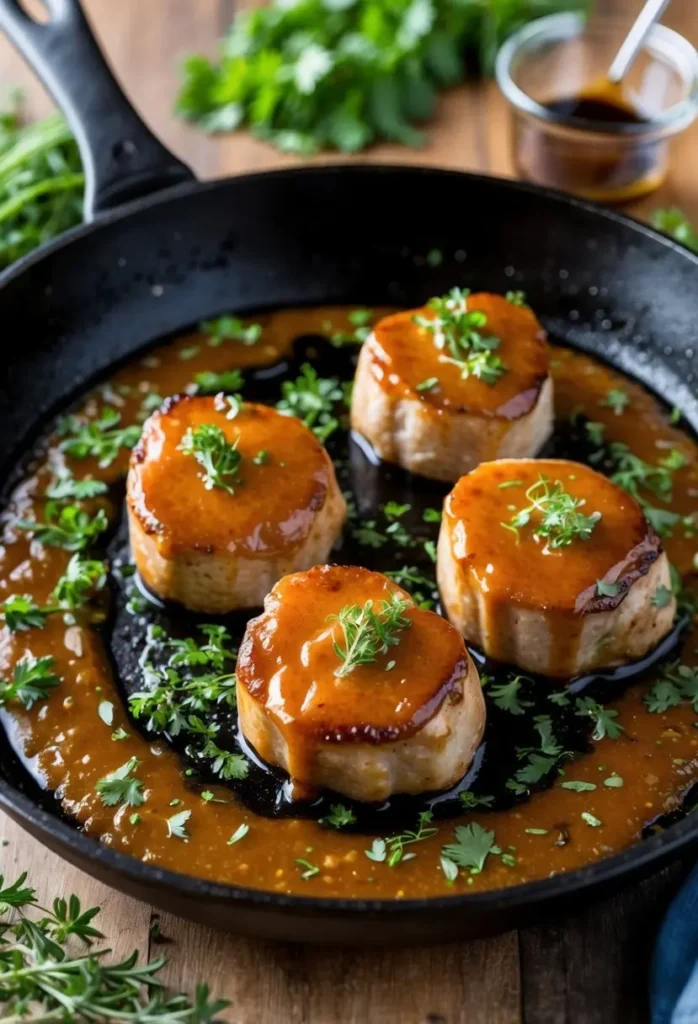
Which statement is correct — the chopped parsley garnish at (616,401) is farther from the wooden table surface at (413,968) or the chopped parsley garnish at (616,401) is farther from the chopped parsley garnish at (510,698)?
the wooden table surface at (413,968)

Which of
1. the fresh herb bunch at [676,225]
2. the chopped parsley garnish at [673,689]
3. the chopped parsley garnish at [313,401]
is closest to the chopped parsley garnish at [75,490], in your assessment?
the chopped parsley garnish at [313,401]

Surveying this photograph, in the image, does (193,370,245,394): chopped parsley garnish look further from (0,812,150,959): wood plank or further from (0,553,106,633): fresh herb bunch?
(0,812,150,959): wood plank

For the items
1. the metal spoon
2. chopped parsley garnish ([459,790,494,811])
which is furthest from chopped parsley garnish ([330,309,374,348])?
chopped parsley garnish ([459,790,494,811])

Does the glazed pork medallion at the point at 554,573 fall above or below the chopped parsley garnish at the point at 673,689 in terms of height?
above

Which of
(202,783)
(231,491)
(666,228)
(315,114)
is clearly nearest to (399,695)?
(202,783)

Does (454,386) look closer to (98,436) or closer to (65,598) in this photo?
(98,436)

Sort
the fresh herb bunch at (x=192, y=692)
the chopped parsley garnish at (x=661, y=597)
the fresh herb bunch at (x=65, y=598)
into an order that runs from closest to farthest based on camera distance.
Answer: the fresh herb bunch at (x=192, y=692) → the chopped parsley garnish at (x=661, y=597) → the fresh herb bunch at (x=65, y=598)
